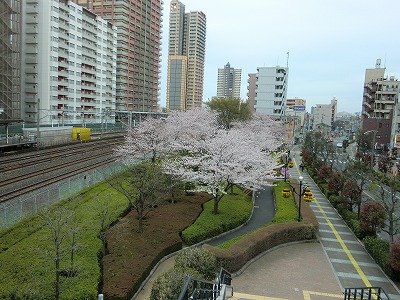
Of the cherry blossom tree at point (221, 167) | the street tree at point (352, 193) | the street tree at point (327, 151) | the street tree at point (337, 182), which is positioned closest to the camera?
the cherry blossom tree at point (221, 167)

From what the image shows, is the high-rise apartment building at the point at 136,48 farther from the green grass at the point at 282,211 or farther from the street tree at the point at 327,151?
the green grass at the point at 282,211

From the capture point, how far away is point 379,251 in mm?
18125

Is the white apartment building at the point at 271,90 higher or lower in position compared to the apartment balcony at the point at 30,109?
higher

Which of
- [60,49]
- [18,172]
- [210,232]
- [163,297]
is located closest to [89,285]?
[163,297]

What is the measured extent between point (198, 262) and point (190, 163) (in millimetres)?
13015

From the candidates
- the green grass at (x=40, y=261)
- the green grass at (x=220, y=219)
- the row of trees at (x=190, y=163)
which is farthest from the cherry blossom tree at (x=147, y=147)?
the green grass at (x=40, y=261)

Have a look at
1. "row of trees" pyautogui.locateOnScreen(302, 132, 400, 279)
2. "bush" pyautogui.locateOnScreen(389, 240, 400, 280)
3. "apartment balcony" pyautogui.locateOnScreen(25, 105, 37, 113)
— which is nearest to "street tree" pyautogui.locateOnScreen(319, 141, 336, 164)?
"row of trees" pyautogui.locateOnScreen(302, 132, 400, 279)

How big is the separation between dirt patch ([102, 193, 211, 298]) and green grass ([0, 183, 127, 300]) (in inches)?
26.2

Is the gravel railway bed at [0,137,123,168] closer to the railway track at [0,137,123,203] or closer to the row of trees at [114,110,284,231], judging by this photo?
the railway track at [0,137,123,203]

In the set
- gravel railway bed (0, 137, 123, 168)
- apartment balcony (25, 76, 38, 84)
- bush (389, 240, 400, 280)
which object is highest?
apartment balcony (25, 76, 38, 84)

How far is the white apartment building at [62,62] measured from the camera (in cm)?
6250

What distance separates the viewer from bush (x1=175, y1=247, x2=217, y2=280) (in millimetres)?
13234

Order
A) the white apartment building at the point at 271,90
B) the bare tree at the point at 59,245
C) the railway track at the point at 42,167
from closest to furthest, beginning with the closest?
the bare tree at the point at 59,245 < the railway track at the point at 42,167 < the white apartment building at the point at 271,90

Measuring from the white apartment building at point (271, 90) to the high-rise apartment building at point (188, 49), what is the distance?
7032 cm
